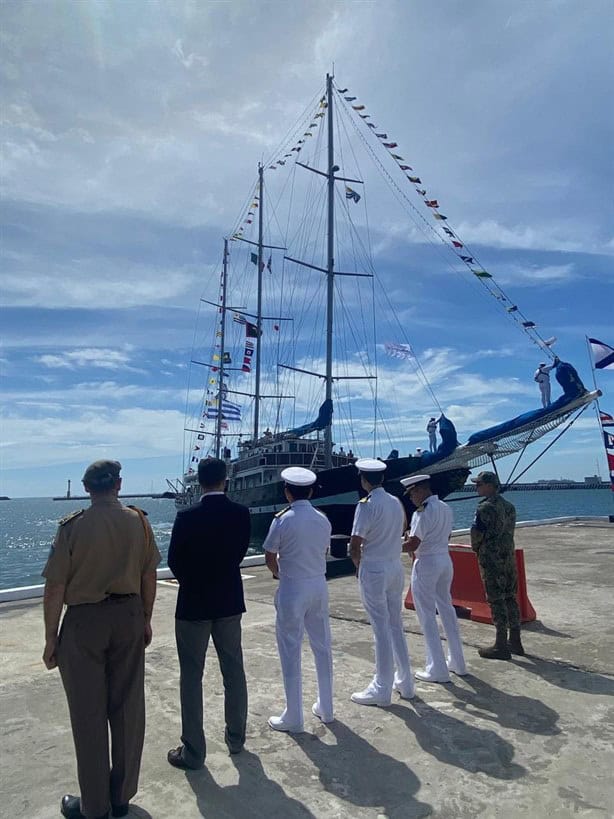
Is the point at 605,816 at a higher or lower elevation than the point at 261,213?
lower

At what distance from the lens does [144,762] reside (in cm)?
347

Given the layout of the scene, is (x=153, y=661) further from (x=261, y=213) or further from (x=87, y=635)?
(x=261, y=213)

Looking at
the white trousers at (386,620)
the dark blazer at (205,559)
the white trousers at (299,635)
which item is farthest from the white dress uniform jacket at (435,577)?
the dark blazer at (205,559)

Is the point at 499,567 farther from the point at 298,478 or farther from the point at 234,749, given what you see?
the point at 234,749

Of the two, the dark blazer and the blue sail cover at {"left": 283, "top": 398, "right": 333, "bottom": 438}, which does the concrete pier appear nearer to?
the dark blazer

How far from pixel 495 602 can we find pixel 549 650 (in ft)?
2.81

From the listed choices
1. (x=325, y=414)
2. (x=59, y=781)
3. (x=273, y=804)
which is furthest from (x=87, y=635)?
(x=325, y=414)

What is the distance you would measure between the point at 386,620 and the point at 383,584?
251mm

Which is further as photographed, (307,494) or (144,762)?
(307,494)

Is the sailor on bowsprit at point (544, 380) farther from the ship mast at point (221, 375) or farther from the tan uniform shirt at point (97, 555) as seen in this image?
the ship mast at point (221, 375)

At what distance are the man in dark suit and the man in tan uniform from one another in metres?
0.43

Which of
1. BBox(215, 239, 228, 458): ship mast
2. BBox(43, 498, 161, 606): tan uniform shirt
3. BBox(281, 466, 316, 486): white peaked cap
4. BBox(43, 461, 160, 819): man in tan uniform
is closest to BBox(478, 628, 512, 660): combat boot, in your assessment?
BBox(281, 466, 316, 486): white peaked cap

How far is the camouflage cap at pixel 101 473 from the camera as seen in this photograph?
3.12 metres

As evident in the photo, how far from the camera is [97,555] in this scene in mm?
2961
